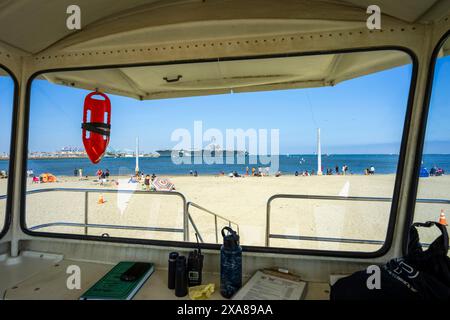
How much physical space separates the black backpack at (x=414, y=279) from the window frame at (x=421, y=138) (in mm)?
354

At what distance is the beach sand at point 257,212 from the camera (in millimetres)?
1668

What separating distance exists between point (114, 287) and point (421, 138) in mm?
1835

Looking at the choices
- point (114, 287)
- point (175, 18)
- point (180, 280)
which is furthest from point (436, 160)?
point (114, 287)

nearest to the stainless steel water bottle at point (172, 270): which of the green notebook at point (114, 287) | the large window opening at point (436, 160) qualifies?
Result: the green notebook at point (114, 287)

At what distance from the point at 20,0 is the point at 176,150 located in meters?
1.65

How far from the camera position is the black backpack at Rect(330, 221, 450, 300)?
885 mm

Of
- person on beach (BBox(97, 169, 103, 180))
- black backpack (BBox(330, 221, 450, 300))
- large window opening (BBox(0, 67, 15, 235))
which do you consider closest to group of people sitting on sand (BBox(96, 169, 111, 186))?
person on beach (BBox(97, 169, 103, 180))

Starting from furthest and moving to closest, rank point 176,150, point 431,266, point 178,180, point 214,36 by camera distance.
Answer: point 178,180 < point 176,150 < point 214,36 < point 431,266

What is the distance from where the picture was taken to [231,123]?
92.8 inches

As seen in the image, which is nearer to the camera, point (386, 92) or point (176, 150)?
point (386, 92)

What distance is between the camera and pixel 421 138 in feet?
4.17

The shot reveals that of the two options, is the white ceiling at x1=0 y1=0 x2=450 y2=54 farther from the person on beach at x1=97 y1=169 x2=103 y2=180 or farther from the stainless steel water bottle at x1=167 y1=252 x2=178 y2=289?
the person on beach at x1=97 y1=169 x2=103 y2=180

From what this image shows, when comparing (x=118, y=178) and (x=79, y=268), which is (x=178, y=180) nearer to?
(x=118, y=178)
